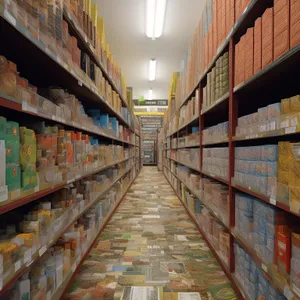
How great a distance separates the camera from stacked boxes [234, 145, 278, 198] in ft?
4.31

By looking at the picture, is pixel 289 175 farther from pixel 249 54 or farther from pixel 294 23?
pixel 249 54

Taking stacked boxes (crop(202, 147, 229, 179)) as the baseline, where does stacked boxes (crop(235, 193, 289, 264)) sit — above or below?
below

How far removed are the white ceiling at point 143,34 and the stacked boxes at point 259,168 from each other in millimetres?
4172

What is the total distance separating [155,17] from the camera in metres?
4.86

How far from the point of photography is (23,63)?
5.47 feet

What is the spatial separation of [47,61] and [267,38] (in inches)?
54.4

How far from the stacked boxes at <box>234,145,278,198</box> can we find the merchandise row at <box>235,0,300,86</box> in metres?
0.50

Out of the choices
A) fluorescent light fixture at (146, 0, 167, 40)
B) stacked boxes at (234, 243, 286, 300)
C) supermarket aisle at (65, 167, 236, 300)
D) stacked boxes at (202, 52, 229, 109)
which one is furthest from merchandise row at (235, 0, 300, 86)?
fluorescent light fixture at (146, 0, 167, 40)

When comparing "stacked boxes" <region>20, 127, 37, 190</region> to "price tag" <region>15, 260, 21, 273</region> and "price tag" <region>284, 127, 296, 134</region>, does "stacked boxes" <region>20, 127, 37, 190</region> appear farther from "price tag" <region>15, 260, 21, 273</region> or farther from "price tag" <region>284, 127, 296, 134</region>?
"price tag" <region>284, 127, 296, 134</region>

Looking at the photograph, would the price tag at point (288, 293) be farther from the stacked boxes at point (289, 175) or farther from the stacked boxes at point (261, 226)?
the stacked boxes at point (289, 175)

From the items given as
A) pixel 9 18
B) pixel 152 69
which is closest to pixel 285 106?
pixel 9 18

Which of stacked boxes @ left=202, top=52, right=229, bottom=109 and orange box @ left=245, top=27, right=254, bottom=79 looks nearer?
orange box @ left=245, top=27, right=254, bottom=79

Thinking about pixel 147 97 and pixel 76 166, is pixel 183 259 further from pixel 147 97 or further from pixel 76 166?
pixel 147 97

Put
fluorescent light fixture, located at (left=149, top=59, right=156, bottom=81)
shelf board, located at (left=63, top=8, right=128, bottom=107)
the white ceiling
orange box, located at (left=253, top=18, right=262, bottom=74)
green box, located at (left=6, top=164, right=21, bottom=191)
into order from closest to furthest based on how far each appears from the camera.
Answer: green box, located at (left=6, top=164, right=21, bottom=191)
orange box, located at (left=253, top=18, right=262, bottom=74)
shelf board, located at (left=63, top=8, right=128, bottom=107)
the white ceiling
fluorescent light fixture, located at (left=149, top=59, right=156, bottom=81)
